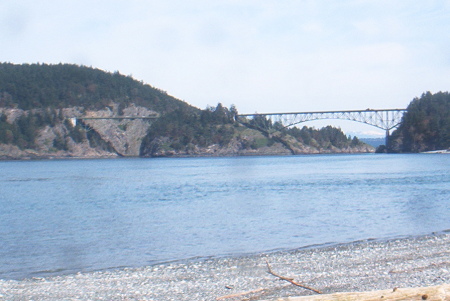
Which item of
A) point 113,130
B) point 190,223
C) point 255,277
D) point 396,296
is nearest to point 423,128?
point 113,130

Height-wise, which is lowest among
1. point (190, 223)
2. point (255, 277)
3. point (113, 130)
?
point (190, 223)

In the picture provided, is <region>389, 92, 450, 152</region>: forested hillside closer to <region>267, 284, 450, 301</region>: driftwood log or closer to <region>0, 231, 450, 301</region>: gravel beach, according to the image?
<region>0, 231, 450, 301</region>: gravel beach

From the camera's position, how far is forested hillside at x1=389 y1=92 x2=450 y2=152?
457 ft

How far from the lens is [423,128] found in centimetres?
14075

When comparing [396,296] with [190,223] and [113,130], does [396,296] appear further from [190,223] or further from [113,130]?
[113,130]

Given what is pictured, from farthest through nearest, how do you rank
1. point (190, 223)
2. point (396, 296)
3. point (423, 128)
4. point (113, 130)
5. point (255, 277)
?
point (113, 130), point (423, 128), point (190, 223), point (255, 277), point (396, 296)

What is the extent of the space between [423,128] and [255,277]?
137494mm

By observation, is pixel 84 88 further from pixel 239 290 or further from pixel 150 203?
pixel 239 290

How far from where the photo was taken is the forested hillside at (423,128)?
5482 inches

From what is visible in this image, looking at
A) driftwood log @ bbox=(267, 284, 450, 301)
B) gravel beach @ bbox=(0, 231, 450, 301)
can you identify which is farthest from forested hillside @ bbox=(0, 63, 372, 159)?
driftwood log @ bbox=(267, 284, 450, 301)

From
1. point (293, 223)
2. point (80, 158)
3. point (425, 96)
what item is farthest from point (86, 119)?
point (293, 223)

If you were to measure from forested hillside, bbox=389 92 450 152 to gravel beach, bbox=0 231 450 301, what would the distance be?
13060 cm

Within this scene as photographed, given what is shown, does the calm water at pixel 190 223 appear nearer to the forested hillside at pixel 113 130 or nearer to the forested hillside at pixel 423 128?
the forested hillside at pixel 423 128

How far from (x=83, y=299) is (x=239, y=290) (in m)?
3.19
